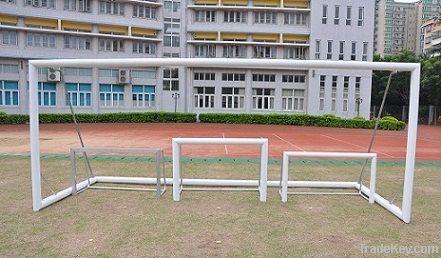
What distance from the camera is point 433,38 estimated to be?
59844 mm

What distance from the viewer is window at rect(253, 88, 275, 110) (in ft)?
136

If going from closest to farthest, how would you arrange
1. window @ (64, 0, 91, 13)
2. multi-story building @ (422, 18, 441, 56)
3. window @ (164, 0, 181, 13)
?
window @ (64, 0, 91, 13) < window @ (164, 0, 181, 13) < multi-story building @ (422, 18, 441, 56)

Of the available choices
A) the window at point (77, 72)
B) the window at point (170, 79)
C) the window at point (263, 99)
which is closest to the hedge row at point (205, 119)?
the window at point (77, 72)

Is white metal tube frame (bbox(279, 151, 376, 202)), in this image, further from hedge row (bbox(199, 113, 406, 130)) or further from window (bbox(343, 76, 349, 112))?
window (bbox(343, 76, 349, 112))

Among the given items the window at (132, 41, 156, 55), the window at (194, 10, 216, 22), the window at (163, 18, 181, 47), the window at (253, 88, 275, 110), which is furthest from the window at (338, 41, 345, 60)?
the window at (132, 41, 156, 55)

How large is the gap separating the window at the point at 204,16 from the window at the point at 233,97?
847cm

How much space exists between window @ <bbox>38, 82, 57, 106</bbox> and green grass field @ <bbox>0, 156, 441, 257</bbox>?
3244cm

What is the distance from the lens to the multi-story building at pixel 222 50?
3678 cm

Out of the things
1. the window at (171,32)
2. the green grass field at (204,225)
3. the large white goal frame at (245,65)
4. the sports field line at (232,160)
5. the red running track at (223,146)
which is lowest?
the red running track at (223,146)

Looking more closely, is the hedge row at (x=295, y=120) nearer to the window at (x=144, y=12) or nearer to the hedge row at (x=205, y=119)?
the hedge row at (x=205, y=119)

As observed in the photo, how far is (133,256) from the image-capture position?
331cm

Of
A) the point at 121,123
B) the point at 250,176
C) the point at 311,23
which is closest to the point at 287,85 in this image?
the point at 311,23

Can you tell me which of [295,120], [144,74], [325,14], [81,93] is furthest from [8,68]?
[325,14]

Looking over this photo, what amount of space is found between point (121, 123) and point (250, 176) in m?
22.4
